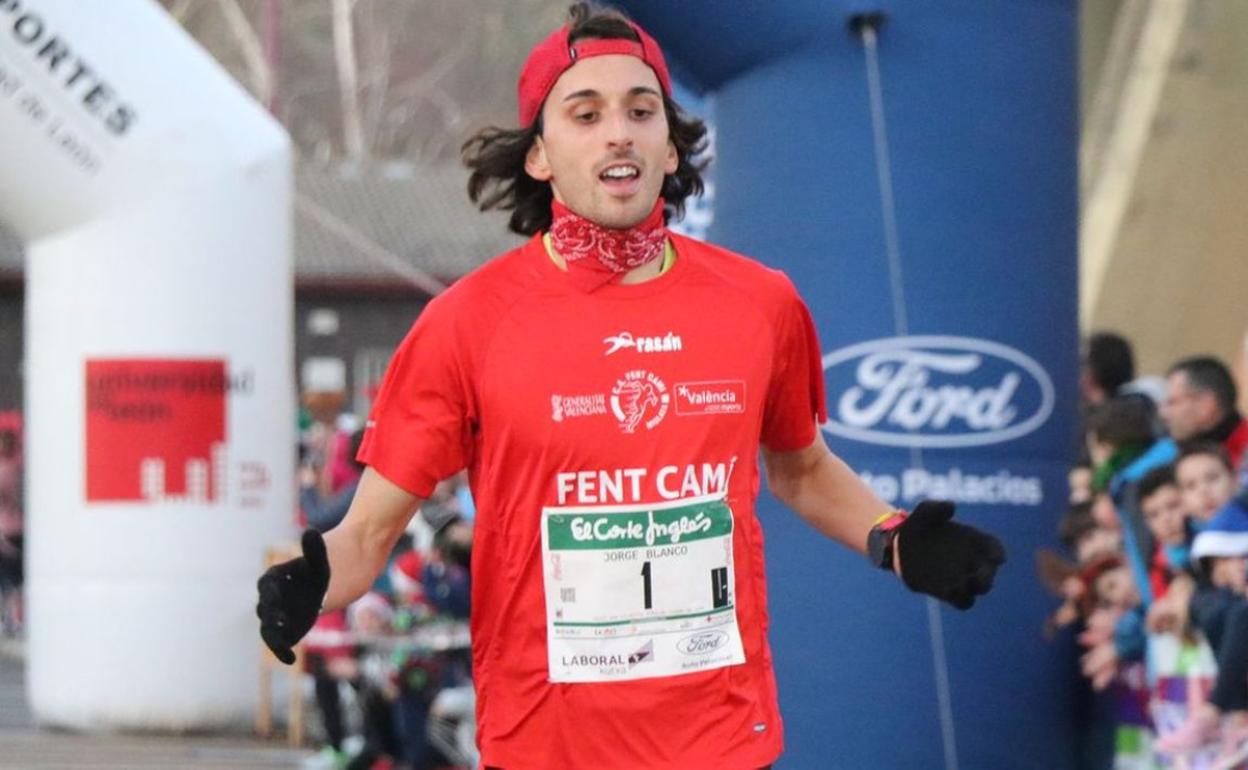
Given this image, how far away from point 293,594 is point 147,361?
8.07 metres

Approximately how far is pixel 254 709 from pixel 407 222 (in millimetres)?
34137

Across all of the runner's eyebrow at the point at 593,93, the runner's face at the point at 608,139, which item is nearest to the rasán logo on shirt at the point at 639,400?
the runner's face at the point at 608,139

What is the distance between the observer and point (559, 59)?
14.5 ft

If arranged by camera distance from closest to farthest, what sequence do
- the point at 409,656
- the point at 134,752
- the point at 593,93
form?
1. the point at 593,93
2. the point at 409,656
3. the point at 134,752

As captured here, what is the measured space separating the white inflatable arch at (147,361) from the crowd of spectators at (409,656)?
1282 millimetres

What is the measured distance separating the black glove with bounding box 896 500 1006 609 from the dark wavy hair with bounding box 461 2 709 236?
729mm

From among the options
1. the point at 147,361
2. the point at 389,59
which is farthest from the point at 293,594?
the point at 389,59

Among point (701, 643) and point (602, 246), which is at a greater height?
point (602, 246)

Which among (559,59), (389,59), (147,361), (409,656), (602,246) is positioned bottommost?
(409,656)

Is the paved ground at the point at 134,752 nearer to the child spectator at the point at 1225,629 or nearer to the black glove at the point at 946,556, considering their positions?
the child spectator at the point at 1225,629

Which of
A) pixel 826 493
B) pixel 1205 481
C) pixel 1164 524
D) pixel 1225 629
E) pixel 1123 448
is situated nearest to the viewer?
pixel 826 493

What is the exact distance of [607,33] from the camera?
14.5 feet

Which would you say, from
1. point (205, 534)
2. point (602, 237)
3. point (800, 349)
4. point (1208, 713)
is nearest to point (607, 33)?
point (602, 237)

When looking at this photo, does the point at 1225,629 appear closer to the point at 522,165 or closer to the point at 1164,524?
the point at 1164,524
